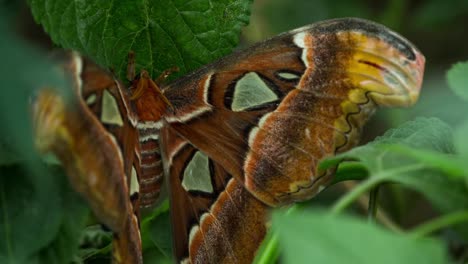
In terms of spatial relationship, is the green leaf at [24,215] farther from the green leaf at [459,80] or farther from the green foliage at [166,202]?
the green leaf at [459,80]

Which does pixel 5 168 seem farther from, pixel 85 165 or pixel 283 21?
pixel 283 21

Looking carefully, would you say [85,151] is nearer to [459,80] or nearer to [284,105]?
[284,105]

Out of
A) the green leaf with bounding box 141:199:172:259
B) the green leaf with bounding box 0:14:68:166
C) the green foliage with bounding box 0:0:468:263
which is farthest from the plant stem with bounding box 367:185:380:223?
the green leaf with bounding box 0:14:68:166

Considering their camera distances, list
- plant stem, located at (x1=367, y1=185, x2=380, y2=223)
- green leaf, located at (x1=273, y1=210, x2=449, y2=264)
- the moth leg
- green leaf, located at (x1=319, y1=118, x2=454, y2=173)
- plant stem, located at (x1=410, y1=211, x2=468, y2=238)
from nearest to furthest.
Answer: green leaf, located at (x1=273, y1=210, x2=449, y2=264) < plant stem, located at (x1=410, y1=211, x2=468, y2=238) < the moth leg < green leaf, located at (x1=319, y1=118, x2=454, y2=173) < plant stem, located at (x1=367, y1=185, x2=380, y2=223)

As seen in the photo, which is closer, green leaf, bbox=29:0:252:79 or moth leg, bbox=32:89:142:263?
moth leg, bbox=32:89:142:263

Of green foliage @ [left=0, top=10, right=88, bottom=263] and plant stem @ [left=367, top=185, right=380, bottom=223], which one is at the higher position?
green foliage @ [left=0, top=10, right=88, bottom=263]

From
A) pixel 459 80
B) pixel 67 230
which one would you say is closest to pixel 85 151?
pixel 67 230

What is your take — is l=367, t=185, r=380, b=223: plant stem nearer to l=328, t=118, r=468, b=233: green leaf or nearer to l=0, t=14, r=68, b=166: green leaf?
l=328, t=118, r=468, b=233: green leaf

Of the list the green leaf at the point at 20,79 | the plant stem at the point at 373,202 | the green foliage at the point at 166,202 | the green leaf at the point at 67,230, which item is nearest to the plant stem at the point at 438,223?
the green foliage at the point at 166,202

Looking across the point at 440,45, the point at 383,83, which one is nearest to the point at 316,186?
the point at 383,83
